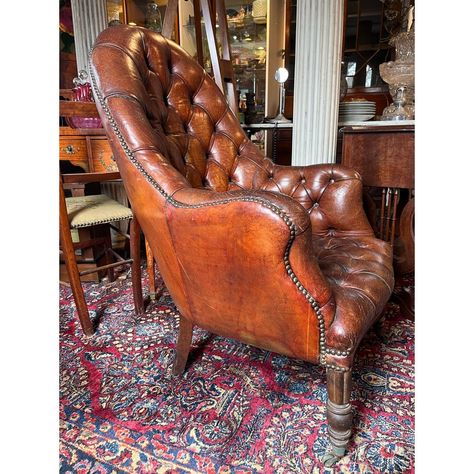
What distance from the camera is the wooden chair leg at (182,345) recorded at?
4.08ft

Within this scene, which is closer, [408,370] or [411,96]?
[408,370]

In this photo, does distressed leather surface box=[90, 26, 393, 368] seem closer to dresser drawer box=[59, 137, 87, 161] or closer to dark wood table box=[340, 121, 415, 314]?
dark wood table box=[340, 121, 415, 314]

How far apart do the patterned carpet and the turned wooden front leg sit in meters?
0.07

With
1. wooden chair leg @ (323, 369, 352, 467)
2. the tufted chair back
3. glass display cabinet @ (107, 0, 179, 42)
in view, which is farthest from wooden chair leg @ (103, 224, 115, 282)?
glass display cabinet @ (107, 0, 179, 42)

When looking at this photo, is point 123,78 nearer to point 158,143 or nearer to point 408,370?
point 158,143

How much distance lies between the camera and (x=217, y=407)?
113 cm

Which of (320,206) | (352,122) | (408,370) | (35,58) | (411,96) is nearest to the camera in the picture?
(35,58)

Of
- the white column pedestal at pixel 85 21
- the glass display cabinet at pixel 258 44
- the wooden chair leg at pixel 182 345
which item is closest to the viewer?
the wooden chair leg at pixel 182 345

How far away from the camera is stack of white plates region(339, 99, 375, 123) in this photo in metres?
2.34

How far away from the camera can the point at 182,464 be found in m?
0.94

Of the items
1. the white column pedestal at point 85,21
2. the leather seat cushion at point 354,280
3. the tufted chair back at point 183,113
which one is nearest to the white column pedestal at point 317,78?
the tufted chair back at point 183,113

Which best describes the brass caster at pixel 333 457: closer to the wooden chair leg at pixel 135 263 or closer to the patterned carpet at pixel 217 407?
the patterned carpet at pixel 217 407

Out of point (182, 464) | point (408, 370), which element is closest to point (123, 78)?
point (182, 464)
